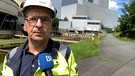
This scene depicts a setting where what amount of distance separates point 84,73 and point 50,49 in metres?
6.31

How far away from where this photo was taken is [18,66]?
2188 millimetres

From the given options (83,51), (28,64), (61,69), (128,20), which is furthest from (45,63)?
(128,20)

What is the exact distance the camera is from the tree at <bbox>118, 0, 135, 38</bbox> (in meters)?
48.4

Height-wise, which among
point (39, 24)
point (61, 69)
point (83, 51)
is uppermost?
point (39, 24)

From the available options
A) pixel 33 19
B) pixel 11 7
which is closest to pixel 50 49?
pixel 33 19

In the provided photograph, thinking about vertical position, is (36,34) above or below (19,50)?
above

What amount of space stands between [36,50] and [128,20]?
48.5 metres

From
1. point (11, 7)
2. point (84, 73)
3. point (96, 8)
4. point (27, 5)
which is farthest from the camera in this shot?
point (96, 8)

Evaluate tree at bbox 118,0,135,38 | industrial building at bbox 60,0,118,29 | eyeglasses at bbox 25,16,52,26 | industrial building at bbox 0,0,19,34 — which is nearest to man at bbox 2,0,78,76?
eyeglasses at bbox 25,16,52,26

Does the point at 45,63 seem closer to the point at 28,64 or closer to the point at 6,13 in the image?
the point at 28,64

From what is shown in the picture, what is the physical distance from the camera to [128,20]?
49.1 metres

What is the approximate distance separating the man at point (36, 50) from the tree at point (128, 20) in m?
46.8

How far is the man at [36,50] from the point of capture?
2176 millimetres

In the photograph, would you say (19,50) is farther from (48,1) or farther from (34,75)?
(48,1)
